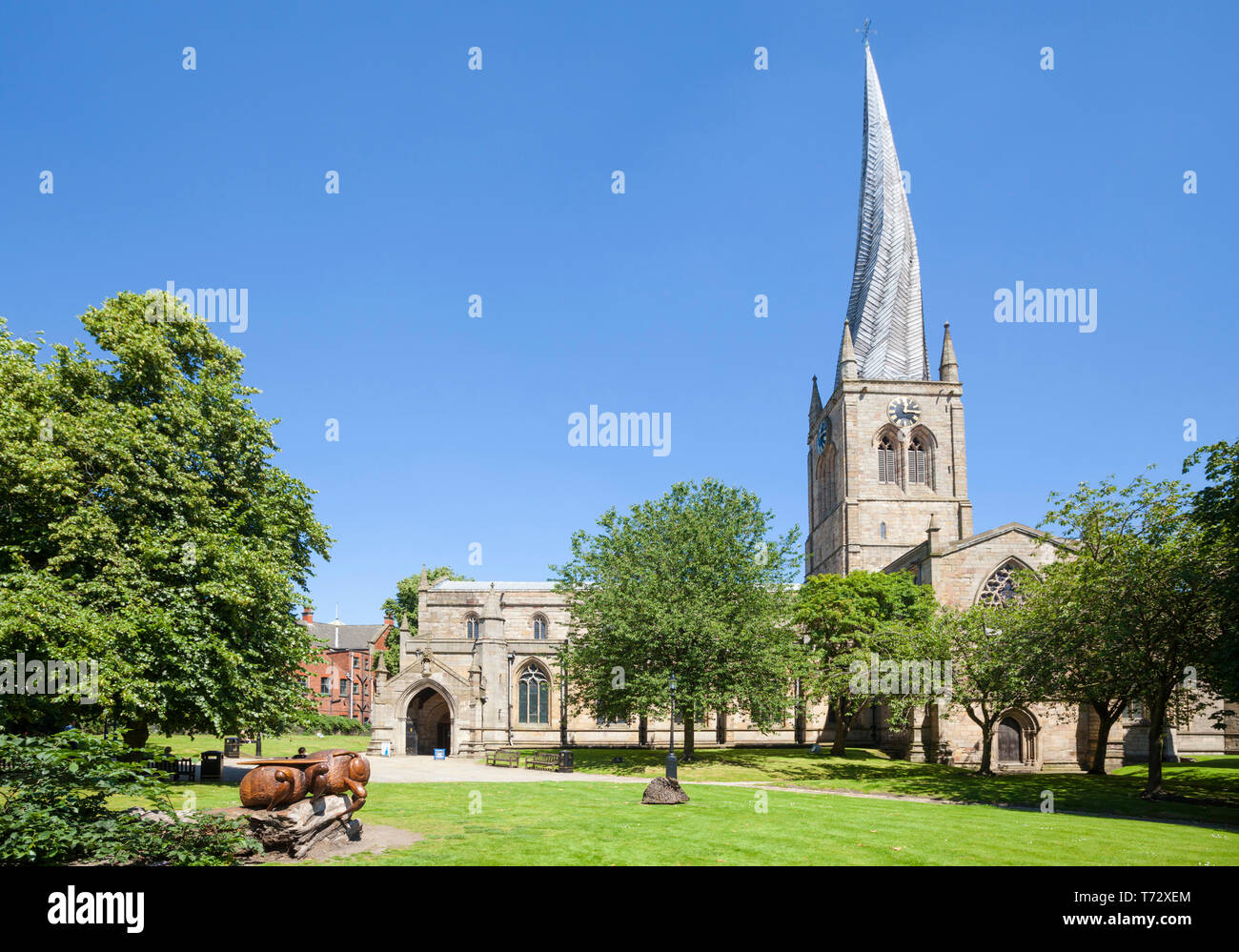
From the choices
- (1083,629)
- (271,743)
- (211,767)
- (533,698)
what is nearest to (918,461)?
(533,698)

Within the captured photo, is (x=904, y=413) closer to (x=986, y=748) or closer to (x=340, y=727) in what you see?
(x=986, y=748)

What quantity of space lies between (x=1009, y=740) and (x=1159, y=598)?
21771mm

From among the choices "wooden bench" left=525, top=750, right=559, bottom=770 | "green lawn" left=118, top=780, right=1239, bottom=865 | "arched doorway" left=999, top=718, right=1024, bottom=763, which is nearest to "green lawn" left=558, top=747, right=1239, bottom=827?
"wooden bench" left=525, top=750, right=559, bottom=770

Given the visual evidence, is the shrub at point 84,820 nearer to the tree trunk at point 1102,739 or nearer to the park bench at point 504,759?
the park bench at point 504,759

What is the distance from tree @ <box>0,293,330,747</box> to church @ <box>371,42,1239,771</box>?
20.8 m

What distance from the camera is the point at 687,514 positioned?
1475 inches

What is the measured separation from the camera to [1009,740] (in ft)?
139

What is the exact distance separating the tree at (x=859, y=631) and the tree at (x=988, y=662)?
121 cm

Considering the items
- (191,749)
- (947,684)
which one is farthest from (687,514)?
(191,749)

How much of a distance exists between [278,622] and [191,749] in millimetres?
24291

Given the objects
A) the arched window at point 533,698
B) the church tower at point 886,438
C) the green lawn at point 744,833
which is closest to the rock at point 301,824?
the green lawn at point 744,833

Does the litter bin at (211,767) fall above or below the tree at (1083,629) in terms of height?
below

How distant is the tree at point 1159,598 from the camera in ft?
76.5

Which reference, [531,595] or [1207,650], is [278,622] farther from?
[531,595]
